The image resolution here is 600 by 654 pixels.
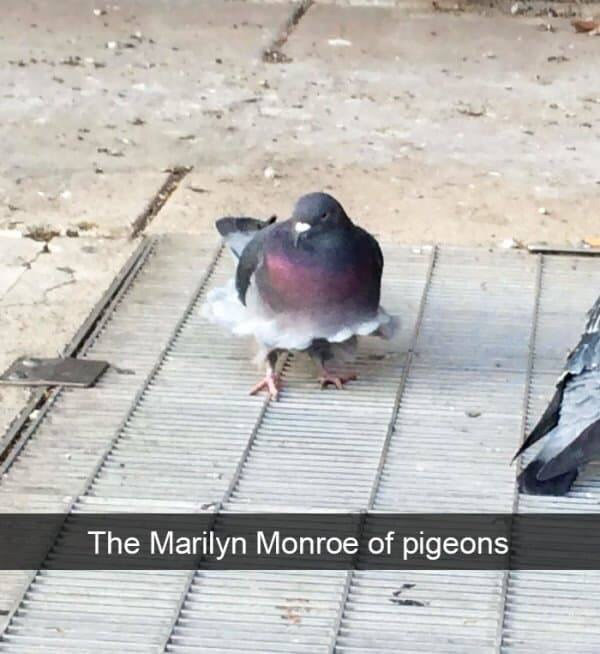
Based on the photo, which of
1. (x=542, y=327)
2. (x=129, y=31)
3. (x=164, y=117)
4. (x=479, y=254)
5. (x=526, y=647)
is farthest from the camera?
(x=129, y=31)

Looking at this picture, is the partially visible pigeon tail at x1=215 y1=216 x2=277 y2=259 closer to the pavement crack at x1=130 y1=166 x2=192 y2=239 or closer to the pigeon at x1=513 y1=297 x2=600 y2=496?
the pavement crack at x1=130 y1=166 x2=192 y2=239

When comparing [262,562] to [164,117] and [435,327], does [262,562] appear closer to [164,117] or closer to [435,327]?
[435,327]

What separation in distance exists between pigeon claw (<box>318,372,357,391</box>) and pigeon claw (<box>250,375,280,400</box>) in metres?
0.12

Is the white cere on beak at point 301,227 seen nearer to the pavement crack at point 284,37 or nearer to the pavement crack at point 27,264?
the pavement crack at point 27,264

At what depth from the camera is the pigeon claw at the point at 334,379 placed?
3832mm

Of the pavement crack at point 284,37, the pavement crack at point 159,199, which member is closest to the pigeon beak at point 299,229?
the pavement crack at point 159,199

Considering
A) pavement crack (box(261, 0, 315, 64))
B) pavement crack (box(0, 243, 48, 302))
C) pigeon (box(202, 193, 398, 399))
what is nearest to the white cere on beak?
pigeon (box(202, 193, 398, 399))

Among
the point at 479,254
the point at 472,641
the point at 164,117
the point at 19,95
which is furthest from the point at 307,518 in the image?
the point at 19,95

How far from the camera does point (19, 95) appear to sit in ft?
20.5

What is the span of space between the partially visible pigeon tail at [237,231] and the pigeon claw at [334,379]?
451 millimetres

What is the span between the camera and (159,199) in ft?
16.7

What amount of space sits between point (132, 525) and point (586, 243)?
212 cm

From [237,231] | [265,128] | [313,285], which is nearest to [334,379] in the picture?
[313,285]

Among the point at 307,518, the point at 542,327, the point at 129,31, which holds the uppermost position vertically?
the point at 307,518
